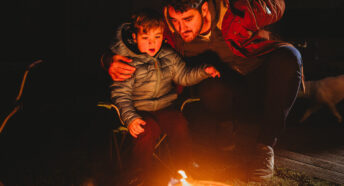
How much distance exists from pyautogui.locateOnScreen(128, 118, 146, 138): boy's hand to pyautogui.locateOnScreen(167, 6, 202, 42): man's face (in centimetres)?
100

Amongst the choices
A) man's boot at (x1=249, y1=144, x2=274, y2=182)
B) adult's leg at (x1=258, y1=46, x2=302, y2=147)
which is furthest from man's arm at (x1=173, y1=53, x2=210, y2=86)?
man's boot at (x1=249, y1=144, x2=274, y2=182)

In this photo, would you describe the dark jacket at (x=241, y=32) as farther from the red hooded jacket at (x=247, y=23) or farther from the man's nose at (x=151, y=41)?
the man's nose at (x=151, y=41)

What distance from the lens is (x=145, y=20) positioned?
7.04ft

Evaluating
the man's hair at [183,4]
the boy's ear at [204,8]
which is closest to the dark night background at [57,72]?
the man's hair at [183,4]

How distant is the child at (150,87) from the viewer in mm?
2184

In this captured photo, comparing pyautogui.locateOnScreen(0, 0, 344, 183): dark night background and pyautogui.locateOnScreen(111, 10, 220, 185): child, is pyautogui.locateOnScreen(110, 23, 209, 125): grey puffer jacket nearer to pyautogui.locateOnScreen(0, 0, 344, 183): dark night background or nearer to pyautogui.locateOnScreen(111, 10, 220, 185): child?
pyautogui.locateOnScreen(111, 10, 220, 185): child

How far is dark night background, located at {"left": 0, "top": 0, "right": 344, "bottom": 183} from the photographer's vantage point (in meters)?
3.23

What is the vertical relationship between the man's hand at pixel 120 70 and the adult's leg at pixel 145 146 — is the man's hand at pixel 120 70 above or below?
above

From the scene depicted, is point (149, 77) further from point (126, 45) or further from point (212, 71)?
point (212, 71)

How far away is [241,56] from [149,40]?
1057mm

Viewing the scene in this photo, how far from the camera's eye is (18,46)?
14.5 ft

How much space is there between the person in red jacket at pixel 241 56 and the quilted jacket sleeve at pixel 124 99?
0.07 meters

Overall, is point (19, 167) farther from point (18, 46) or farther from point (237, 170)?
point (18, 46)

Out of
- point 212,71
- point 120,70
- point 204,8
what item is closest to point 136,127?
point 120,70
